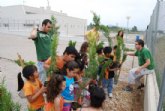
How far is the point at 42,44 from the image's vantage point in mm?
5547

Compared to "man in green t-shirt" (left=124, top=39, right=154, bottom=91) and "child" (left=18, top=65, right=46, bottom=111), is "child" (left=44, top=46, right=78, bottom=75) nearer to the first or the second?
"child" (left=18, top=65, right=46, bottom=111)

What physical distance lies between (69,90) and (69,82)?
13 cm

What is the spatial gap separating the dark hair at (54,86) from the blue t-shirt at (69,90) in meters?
0.52

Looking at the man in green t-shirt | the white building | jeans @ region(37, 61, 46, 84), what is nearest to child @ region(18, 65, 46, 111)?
jeans @ region(37, 61, 46, 84)

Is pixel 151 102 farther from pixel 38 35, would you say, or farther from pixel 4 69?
pixel 4 69

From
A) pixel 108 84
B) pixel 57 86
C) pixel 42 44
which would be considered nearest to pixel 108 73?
pixel 108 84

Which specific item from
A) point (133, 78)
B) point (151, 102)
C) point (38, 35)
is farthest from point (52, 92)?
point (133, 78)

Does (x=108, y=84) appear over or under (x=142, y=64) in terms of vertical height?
under

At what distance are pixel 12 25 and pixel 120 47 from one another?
42.3 metres

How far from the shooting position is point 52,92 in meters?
3.47

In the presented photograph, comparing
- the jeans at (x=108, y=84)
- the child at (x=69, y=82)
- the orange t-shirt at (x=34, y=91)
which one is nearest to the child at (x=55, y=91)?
the orange t-shirt at (x=34, y=91)

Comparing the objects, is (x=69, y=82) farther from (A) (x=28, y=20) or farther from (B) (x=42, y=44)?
(A) (x=28, y=20)

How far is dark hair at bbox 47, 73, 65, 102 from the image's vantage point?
3.44 metres

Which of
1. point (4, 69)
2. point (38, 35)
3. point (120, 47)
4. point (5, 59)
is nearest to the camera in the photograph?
point (38, 35)
